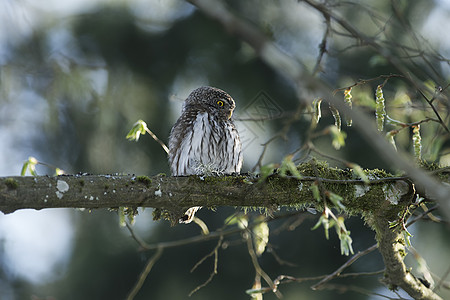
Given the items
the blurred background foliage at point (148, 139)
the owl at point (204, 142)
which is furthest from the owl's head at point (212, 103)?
the blurred background foliage at point (148, 139)

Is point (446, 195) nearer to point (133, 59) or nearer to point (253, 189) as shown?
point (253, 189)

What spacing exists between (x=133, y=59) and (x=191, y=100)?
2544 mm

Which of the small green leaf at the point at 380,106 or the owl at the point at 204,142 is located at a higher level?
the owl at the point at 204,142

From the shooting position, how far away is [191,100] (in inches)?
203

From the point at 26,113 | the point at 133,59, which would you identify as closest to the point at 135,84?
the point at 133,59

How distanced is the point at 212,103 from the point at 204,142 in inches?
24.4

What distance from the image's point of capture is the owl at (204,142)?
181 inches

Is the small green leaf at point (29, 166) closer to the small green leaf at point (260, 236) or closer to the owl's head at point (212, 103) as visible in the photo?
the small green leaf at point (260, 236)

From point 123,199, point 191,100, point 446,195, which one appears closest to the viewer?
point 446,195

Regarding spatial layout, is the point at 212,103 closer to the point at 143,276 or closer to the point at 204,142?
the point at 204,142

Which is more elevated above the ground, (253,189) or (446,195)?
(253,189)

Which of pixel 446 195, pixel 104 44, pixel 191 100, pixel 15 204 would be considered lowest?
pixel 446 195

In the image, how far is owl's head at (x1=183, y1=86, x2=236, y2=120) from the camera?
500cm

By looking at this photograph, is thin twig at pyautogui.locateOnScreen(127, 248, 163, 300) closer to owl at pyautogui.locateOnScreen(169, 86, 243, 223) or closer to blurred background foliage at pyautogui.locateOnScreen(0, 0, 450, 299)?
owl at pyautogui.locateOnScreen(169, 86, 243, 223)
